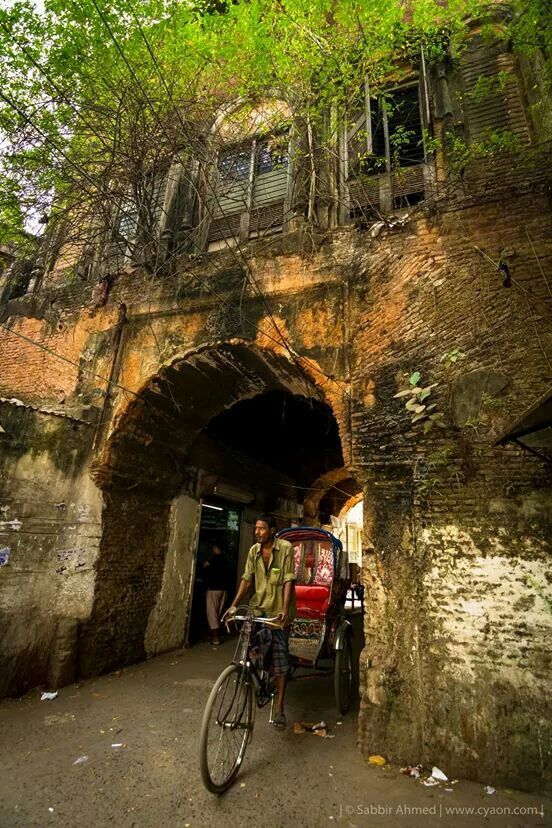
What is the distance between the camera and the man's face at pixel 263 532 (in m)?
3.83

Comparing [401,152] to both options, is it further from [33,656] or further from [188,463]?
[33,656]

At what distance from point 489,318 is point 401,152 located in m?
4.26

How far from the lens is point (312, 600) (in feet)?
17.6

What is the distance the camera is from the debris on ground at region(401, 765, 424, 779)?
10.7 feet

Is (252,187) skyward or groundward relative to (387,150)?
skyward

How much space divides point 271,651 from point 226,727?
81 centimetres

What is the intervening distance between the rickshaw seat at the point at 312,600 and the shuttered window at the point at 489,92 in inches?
265

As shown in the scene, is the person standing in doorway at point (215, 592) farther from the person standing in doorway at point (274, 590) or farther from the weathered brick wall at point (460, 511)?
the weathered brick wall at point (460, 511)

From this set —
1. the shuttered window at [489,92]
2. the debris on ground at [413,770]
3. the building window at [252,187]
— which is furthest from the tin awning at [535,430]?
the building window at [252,187]

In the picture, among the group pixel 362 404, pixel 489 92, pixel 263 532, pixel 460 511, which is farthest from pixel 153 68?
pixel 460 511

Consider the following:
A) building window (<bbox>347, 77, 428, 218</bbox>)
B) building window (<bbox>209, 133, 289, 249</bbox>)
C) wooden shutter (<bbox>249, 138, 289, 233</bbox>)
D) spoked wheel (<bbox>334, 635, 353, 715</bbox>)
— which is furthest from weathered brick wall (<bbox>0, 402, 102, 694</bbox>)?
building window (<bbox>347, 77, 428, 218</bbox>)

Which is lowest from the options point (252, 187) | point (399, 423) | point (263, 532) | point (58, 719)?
point (58, 719)

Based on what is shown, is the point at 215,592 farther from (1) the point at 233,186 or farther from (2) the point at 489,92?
(2) the point at 489,92

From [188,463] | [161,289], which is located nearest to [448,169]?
[161,289]
